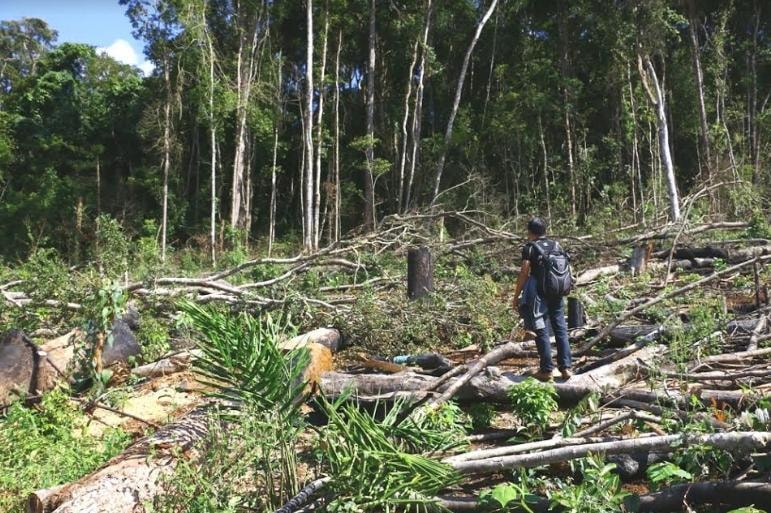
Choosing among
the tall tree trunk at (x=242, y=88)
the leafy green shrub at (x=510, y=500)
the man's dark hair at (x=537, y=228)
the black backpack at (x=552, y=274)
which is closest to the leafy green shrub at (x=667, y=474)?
the leafy green shrub at (x=510, y=500)

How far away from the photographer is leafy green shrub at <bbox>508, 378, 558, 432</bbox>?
12.7ft

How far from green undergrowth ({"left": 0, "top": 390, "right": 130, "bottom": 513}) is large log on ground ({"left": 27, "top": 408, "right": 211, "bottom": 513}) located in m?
0.55

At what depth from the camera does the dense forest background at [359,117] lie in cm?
2155

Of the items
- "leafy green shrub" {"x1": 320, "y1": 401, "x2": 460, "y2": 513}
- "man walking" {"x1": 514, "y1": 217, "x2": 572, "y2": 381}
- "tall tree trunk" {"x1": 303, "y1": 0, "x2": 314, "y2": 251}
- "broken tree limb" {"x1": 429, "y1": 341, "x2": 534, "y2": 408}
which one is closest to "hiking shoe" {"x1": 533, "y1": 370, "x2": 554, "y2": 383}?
"man walking" {"x1": 514, "y1": 217, "x2": 572, "y2": 381}

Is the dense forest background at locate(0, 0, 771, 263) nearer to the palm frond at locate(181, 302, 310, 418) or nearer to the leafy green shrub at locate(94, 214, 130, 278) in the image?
the leafy green shrub at locate(94, 214, 130, 278)

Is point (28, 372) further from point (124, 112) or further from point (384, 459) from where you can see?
point (124, 112)

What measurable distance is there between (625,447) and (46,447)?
4.01 metres

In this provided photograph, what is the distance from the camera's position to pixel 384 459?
9.29ft

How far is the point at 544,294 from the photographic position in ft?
16.7

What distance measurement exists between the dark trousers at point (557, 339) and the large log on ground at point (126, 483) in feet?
8.70

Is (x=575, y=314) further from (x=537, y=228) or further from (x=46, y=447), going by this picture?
(x=46, y=447)

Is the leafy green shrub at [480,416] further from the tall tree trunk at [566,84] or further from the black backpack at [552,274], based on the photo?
the tall tree trunk at [566,84]

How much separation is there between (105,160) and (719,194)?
80.0ft

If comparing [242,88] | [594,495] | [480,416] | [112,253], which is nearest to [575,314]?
[480,416]
